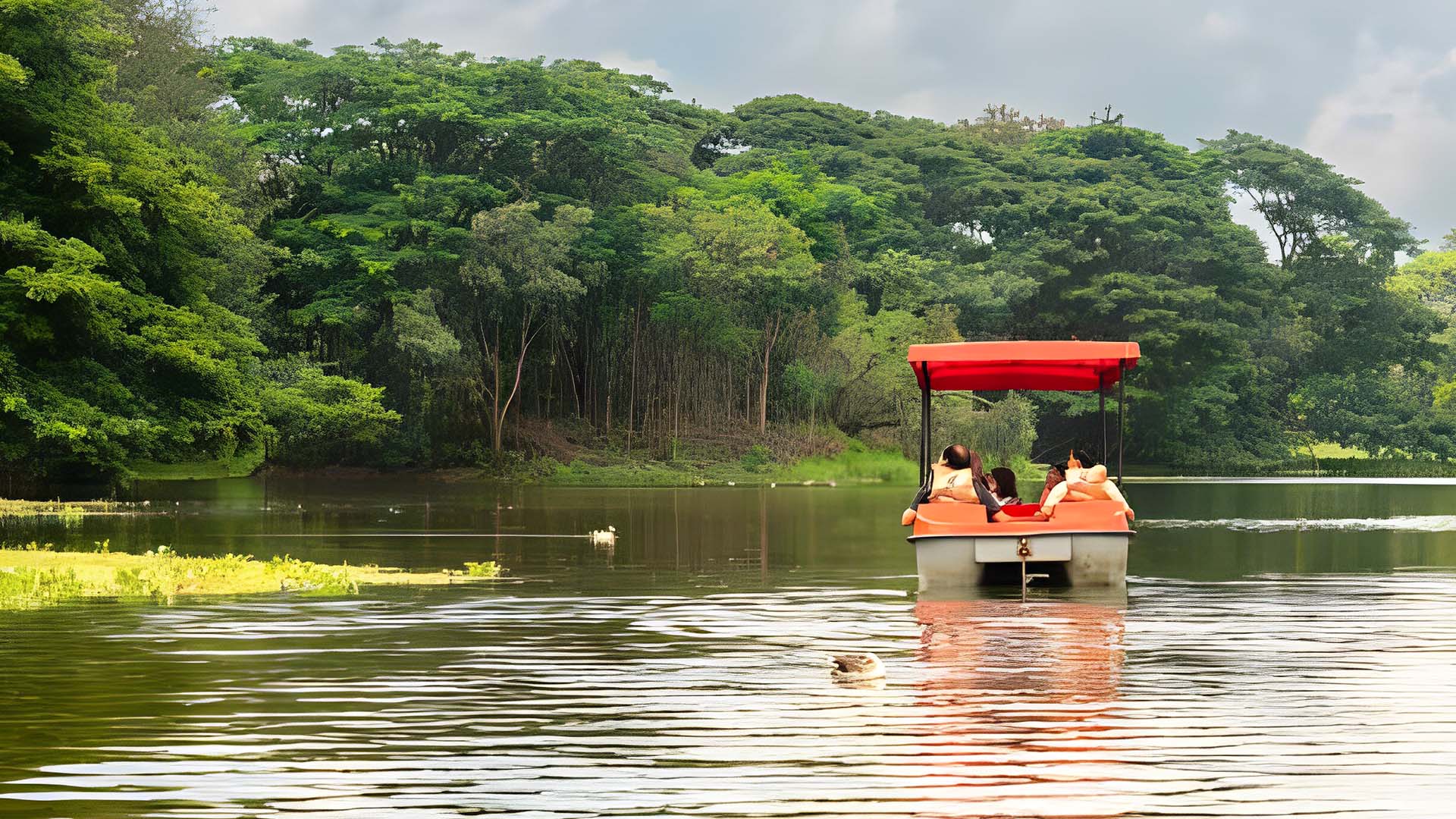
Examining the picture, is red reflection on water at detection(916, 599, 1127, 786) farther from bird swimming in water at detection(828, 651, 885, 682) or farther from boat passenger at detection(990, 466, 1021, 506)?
boat passenger at detection(990, 466, 1021, 506)

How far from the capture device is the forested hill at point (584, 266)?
35969 mm

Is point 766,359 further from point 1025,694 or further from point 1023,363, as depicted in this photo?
point 1025,694

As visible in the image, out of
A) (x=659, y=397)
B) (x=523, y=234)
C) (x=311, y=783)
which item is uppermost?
(x=523, y=234)

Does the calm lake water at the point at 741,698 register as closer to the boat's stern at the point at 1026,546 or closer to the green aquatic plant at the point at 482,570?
the boat's stern at the point at 1026,546

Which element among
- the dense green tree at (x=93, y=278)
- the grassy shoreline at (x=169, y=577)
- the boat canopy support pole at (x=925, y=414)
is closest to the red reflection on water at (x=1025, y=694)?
the boat canopy support pole at (x=925, y=414)

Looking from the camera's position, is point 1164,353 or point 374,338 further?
point 1164,353

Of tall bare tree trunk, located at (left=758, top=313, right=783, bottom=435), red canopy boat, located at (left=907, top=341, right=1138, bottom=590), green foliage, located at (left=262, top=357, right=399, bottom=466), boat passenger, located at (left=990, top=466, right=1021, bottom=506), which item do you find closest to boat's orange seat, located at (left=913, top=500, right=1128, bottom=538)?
red canopy boat, located at (left=907, top=341, right=1138, bottom=590)

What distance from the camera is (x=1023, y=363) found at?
21594mm

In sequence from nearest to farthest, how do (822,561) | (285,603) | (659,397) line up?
1. (285,603)
2. (822,561)
3. (659,397)

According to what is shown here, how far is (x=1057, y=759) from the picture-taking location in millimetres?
9266

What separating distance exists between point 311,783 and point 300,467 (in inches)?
2042

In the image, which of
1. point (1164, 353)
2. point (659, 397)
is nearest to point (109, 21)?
point (659, 397)


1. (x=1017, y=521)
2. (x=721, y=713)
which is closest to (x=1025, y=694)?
(x=721, y=713)

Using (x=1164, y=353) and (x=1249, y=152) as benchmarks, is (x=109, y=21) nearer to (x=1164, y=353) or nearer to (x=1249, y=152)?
(x=1164, y=353)
